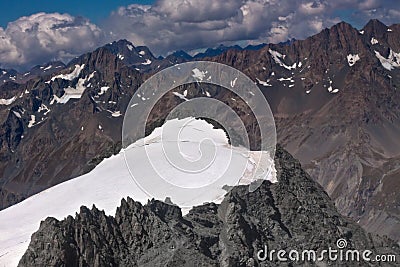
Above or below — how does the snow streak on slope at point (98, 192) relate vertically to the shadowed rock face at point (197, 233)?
above

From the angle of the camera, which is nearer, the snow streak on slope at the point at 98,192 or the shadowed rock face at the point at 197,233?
the shadowed rock face at the point at 197,233

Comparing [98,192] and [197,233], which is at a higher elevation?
[98,192]

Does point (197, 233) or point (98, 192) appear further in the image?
point (98, 192)

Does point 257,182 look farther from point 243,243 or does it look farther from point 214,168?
point 243,243

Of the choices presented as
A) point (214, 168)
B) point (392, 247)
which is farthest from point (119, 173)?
point (392, 247)
